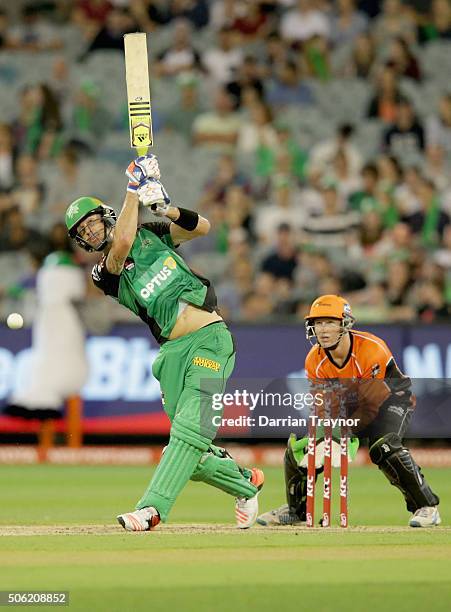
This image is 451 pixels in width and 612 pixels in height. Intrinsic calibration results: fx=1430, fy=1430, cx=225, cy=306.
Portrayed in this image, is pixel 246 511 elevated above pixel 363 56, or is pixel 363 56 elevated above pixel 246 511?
pixel 363 56

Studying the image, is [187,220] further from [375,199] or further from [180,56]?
[180,56]

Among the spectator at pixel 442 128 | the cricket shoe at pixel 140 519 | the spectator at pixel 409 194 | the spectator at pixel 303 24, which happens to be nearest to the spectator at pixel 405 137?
the spectator at pixel 442 128

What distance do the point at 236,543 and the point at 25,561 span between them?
1338mm

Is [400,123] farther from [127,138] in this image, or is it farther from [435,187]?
[127,138]

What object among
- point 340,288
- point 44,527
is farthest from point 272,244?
point 44,527

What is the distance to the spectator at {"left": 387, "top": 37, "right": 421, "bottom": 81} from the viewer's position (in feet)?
62.6

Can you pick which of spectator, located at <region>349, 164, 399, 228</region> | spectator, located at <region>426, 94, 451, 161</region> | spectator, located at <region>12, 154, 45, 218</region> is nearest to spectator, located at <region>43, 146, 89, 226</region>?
spectator, located at <region>12, 154, 45, 218</region>

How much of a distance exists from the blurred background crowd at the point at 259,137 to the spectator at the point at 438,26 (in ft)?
0.06

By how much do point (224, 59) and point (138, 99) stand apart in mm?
10644

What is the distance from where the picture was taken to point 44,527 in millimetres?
8969

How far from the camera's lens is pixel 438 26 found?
19875 millimetres

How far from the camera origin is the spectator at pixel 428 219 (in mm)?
17109

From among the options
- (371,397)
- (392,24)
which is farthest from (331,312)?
(392,24)

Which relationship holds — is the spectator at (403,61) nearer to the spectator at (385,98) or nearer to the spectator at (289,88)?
the spectator at (385,98)
